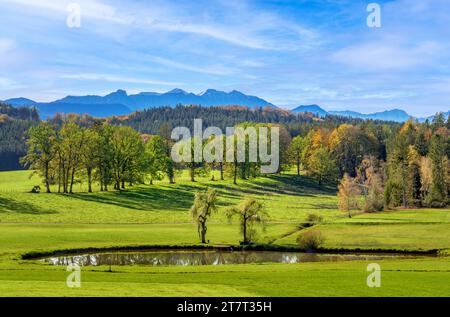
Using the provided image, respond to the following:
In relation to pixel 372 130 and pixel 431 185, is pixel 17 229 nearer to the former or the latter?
pixel 431 185

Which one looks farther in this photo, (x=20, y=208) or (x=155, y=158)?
(x=155, y=158)

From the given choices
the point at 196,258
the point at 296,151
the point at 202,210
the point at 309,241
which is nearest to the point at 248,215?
the point at 202,210

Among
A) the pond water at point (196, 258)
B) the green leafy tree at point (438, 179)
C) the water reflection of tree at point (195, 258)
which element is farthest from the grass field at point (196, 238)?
the green leafy tree at point (438, 179)

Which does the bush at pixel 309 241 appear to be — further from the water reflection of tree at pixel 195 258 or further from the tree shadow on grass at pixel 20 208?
the tree shadow on grass at pixel 20 208

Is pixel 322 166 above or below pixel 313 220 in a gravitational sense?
above

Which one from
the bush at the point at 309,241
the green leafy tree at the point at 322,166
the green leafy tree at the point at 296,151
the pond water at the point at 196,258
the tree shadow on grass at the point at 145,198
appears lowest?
the pond water at the point at 196,258

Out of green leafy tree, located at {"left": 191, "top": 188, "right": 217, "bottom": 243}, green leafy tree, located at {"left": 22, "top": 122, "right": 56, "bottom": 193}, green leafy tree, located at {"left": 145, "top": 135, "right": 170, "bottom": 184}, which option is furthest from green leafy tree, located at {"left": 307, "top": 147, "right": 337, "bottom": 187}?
green leafy tree, located at {"left": 191, "top": 188, "right": 217, "bottom": 243}

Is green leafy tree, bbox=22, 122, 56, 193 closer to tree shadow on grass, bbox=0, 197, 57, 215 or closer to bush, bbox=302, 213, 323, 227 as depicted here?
tree shadow on grass, bbox=0, 197, 57, 215

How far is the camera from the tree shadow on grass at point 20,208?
79562 millimetres

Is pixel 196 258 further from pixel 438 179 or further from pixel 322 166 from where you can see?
pixel 322 166

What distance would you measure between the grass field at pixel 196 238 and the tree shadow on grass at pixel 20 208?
6.6 inches

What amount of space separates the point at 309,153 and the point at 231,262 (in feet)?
339

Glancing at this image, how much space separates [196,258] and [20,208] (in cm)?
4212

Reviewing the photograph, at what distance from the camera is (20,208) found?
81.5 m
